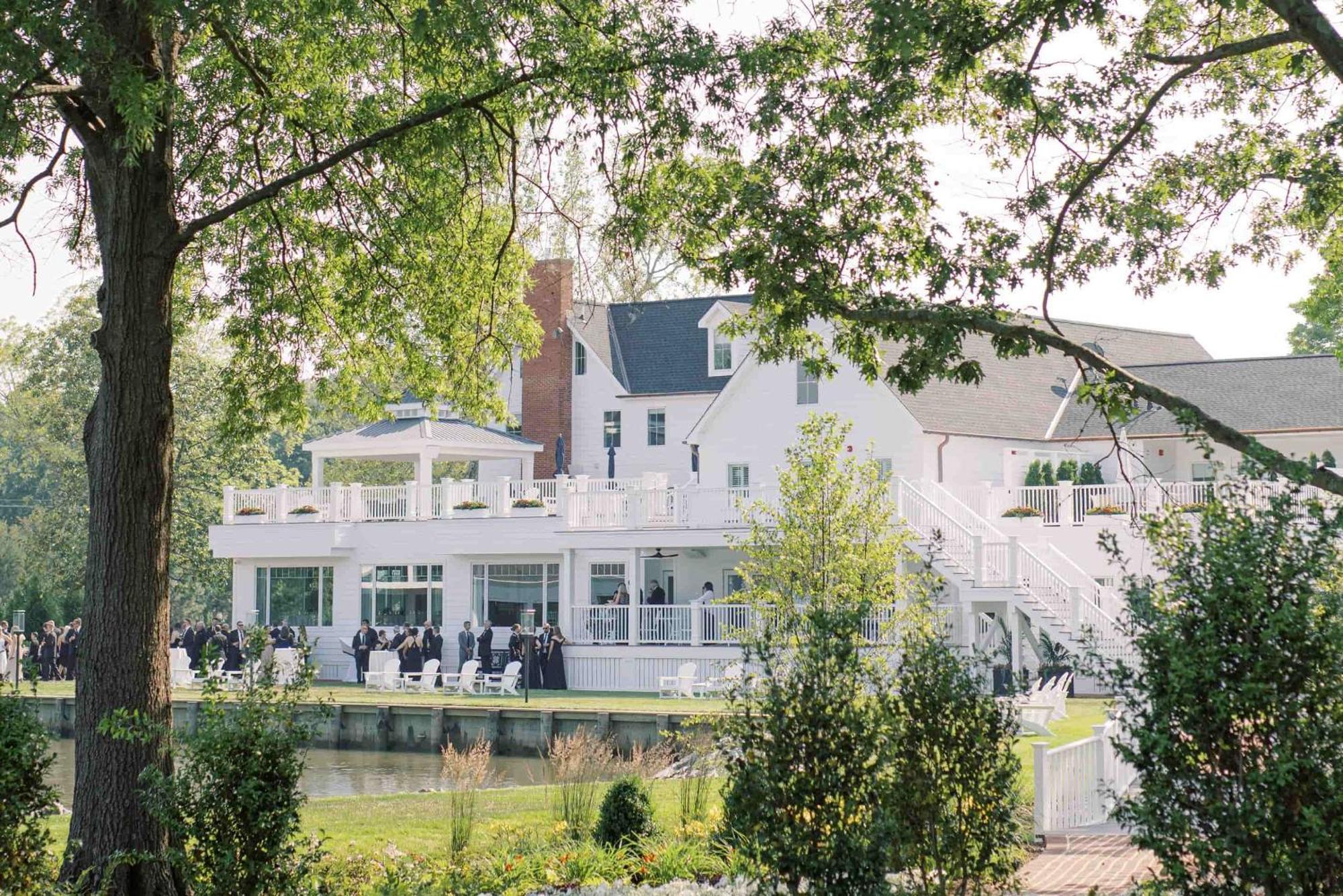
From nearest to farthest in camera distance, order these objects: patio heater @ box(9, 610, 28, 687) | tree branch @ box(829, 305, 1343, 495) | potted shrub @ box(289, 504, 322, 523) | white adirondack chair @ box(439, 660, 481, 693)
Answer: tree branch @ box(829, 305, 1343, 495) < white adirondack chair @ box(439, 660, 481, 693) < patio heater @ box(9, 610, 28, 687) < potted shrub @ box(289, 504, 322, 523)

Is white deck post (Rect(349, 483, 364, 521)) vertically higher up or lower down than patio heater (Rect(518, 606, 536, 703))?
higher up

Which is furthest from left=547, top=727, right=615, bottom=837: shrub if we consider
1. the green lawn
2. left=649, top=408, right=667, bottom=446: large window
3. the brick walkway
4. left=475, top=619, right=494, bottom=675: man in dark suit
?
left=649, top=408, right=667, bottom=446: large window

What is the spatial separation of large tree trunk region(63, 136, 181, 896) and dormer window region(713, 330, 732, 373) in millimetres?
34775

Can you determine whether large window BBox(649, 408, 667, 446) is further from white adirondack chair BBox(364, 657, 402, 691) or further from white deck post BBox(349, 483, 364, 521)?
white adirondack chair BBox(364, 657, 402, 691)

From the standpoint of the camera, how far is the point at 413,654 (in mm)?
39406

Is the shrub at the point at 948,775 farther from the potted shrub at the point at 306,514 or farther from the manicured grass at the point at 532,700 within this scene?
the potted shrub at the point at 306,514

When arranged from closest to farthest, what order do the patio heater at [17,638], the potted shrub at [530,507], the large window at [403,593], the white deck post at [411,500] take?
the patio heater at [17,638] < the potted shrub at [530,507] < the white deck post at [411,500] < the large window at [403,593]

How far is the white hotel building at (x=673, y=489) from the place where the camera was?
32844 millimetres

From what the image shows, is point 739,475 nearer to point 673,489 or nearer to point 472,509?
point 673,489

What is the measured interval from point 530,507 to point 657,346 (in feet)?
34.2

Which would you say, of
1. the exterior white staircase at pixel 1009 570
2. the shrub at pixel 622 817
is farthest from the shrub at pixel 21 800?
the exterior white staircase at pixel 1009 570

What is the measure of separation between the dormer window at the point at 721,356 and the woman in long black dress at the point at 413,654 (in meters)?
12.4

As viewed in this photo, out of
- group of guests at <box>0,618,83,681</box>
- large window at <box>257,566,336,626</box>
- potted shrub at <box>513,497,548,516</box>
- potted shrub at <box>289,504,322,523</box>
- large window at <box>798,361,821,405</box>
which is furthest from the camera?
large window at <box>257,566,336,626</box>

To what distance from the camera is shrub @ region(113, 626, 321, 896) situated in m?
8.19
